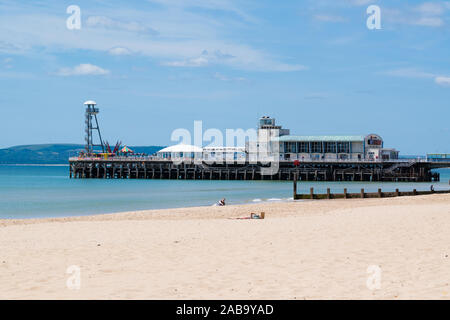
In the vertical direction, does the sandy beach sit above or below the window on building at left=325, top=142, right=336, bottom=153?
below

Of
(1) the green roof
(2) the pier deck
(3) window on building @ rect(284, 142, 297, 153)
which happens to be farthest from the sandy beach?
(3) window on building @ rect(284, 142, 297, 153)

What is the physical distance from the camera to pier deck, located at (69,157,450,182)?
7238cm

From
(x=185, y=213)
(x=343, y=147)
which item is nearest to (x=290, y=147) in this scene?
(x=343, y=147)

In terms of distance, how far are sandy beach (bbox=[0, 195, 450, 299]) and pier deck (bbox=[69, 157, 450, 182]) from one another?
51.2 m

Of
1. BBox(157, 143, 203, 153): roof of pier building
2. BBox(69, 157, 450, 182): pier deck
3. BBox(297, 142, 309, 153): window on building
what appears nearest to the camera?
BBox(69, 157, 450, 182): pier deck

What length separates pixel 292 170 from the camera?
7581cm

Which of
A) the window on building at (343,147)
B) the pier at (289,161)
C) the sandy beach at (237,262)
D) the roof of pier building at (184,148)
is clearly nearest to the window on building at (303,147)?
the pier at (289,161)

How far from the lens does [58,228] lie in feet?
57.6

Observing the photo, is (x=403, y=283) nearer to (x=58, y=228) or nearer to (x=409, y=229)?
(x=409, y=229)

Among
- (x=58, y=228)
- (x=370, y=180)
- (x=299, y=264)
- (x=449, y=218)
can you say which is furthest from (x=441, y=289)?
(x=370, y=180)

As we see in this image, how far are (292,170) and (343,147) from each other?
8.11m

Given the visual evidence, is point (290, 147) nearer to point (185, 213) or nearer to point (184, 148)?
point (184, 148)

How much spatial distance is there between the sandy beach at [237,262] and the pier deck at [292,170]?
5122cm

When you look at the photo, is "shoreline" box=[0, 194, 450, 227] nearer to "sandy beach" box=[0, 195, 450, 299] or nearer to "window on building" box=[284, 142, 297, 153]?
"sandy beach" box=[0, 195, 450, 299]
